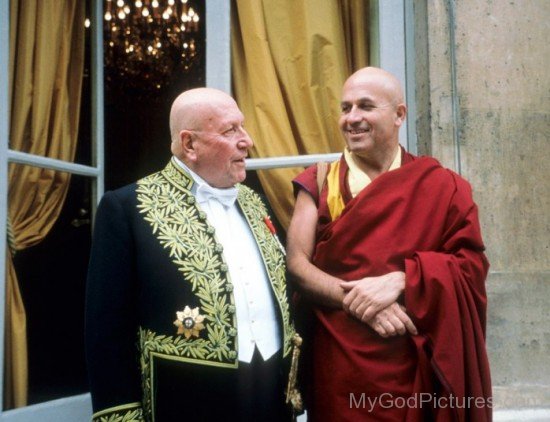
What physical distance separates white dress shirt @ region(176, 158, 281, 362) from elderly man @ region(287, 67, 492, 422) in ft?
0.55

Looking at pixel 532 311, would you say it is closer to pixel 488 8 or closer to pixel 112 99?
pixel 488 8

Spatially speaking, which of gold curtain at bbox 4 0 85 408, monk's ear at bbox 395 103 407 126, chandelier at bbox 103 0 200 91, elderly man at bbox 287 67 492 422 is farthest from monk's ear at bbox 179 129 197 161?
chandelier at bbox 103 0 200 91

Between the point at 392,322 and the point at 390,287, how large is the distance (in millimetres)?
105

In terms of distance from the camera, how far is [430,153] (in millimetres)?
2832

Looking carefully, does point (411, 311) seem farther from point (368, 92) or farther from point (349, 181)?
point (368, 92)

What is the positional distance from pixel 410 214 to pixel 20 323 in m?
1.63

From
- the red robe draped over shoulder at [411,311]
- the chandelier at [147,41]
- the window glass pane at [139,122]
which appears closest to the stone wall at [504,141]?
the red robe draped over shoulder at [411,311]

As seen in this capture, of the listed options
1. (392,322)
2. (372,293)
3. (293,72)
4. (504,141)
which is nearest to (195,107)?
(372,293)

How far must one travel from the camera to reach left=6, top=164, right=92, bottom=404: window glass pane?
2924 millimetres

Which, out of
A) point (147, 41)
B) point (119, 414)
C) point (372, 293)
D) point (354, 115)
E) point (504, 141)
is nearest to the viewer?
point (119, 414)

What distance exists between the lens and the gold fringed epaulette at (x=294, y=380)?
7.16ft

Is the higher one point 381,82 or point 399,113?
point 381,82

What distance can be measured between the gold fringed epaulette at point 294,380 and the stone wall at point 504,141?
3.13 feet

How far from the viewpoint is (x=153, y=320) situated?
2023 mm
